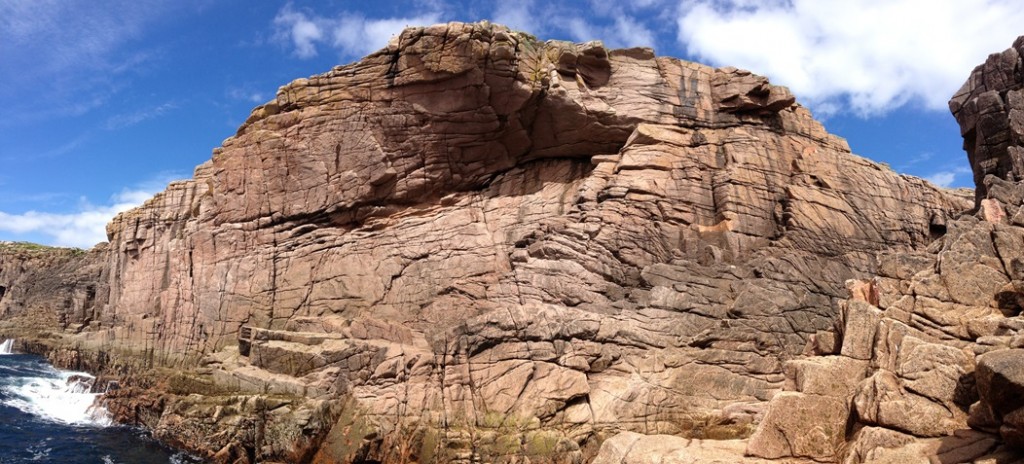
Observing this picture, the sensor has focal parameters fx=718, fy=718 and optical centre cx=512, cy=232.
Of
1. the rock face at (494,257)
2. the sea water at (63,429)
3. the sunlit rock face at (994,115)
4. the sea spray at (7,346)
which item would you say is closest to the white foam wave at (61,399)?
the sea water at (63,429)

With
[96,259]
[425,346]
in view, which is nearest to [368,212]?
[425,346]

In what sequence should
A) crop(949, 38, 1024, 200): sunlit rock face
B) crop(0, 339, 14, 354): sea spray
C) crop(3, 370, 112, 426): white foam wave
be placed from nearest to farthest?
crop(949, 38, 1024, 200): sunlit rock face, crop(3, 370, 112, 426): white foam wave, crop(0, 339, 14, 354): sea spray

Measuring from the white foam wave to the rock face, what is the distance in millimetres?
1487

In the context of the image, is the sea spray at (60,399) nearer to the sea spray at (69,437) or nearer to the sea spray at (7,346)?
the sea spray at (69,437)

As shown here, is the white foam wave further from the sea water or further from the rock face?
the rock face

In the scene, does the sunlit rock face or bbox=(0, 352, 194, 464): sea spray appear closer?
the sunlit rock face

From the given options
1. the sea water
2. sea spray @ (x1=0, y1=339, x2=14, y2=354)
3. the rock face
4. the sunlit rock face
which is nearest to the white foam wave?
the sea water

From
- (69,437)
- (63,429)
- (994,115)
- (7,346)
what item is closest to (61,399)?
(63,429)

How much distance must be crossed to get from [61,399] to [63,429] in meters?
6.58

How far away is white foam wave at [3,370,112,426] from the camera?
36.0 m

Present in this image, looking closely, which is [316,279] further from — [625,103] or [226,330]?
[625,103]

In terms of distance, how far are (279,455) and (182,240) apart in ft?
58.1

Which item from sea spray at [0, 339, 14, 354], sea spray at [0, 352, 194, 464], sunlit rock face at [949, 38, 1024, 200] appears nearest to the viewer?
sunlit rock face at [949, 38, 1024, 200]

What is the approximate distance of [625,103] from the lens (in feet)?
124
